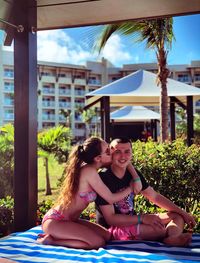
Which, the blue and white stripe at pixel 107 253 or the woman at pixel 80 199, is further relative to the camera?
the woman at pixel 80 199

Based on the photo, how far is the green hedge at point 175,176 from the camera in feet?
15.9

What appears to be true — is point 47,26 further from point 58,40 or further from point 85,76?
point 58,40

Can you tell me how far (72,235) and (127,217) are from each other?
1.61 ft

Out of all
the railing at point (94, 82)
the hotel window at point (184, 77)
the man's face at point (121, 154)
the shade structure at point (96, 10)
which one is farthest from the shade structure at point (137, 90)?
the railing at point (94, 82)

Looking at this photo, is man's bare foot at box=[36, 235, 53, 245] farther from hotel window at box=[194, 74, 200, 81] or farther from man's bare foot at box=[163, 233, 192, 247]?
hotel window at box=[194, 74, 200, 81]

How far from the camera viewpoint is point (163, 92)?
29.9ft

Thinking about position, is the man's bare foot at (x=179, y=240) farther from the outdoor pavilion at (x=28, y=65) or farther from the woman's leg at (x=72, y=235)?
the outdoor pavilion at (x=28, y=65)

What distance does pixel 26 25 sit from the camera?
4.05 m

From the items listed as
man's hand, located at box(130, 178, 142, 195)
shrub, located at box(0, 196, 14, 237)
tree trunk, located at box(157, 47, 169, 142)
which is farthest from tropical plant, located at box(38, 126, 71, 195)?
man's hand, located at box(130, 178, 142, 195)

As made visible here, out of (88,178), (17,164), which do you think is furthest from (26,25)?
(88,178)

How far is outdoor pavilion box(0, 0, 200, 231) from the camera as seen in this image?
13.0 ft

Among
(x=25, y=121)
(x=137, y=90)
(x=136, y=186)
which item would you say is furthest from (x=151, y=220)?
(x=137, y=90)

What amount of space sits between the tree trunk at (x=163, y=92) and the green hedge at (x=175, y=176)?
4234 millimetres

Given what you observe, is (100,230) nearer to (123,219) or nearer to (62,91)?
(123,219)
